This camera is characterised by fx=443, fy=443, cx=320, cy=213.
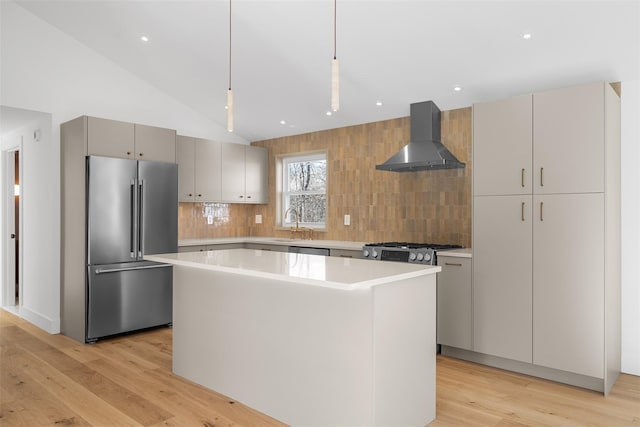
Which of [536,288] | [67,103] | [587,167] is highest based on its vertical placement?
[67,103]

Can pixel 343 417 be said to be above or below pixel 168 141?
below

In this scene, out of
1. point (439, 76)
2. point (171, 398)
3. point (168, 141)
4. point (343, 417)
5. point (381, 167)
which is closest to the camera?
point (343, 417)

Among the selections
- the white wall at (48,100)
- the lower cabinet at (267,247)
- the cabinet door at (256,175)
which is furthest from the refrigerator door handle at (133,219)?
the cabinet door at (256,175)

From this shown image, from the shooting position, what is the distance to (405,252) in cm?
406

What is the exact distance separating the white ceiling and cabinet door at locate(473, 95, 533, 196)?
0.33 metres

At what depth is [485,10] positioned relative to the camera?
3.00 meters

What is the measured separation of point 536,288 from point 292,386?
6.63 feet

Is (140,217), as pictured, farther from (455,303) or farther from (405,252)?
(455,303)

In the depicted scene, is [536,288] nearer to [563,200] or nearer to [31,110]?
[563,200]

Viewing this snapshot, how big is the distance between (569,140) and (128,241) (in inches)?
160

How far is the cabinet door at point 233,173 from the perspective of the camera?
5.79m

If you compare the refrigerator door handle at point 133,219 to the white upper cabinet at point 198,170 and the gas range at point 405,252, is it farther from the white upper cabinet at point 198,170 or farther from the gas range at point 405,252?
the gas range at point 405,252

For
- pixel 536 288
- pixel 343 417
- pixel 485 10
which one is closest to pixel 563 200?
pixel 536 288

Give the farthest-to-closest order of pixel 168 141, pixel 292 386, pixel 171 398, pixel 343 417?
pixel 168 141 < pixel 171 398 < pixel 292 386 < pixel 343 417
